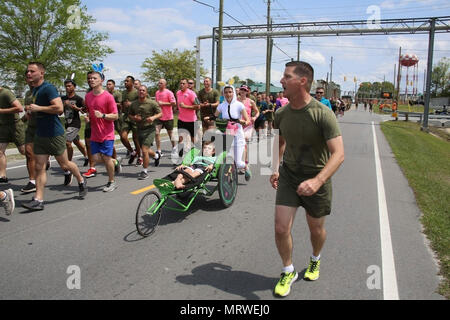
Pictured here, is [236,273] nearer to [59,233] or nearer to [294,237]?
[294,237]

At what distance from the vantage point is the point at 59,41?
73.3 ft

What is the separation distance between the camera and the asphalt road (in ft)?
11.3

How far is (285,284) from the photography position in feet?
11.2

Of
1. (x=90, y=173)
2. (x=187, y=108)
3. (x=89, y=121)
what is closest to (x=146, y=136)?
(x=89, y=121)

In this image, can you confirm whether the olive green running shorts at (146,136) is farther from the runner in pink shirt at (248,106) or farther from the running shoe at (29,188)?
the running shoe at (29,188)

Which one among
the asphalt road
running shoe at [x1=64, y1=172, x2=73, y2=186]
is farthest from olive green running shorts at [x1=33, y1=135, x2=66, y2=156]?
running shoe at [x1=64, y1=172, x2=73, y2=186]

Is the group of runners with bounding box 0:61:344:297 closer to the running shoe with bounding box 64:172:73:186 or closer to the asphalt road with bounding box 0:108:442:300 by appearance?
the running shoe with bounding box 64:172:73:186

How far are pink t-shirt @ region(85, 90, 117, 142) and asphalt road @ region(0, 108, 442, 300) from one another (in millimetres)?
1055

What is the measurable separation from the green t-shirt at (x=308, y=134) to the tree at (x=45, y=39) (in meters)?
22.0

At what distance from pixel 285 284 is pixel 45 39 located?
924 inches

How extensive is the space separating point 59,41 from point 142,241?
21280 millimetres

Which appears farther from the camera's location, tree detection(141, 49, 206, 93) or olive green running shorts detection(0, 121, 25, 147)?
tree detection(141, 49, 206, 93)

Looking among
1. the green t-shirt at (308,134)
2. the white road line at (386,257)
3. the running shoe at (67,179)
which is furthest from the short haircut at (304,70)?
the running shoe at (67,179)
